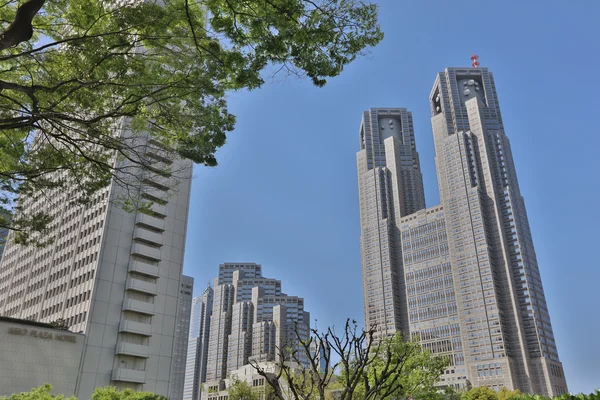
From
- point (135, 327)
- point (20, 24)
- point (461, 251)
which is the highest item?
point (461, 251)

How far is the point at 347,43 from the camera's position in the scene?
274 inches

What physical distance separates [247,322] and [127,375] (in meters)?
66.1

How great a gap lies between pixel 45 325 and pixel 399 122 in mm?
103810

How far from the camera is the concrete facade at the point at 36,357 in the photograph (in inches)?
1331

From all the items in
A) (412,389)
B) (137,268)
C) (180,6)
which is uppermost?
(137,268)

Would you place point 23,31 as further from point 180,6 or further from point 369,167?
point 369,167

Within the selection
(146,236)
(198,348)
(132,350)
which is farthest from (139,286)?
(198,348)

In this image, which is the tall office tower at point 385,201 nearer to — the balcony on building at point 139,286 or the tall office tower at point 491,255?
the tall office tower at point 491,255

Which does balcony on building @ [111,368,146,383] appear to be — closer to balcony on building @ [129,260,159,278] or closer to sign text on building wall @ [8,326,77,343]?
sign text on building wall @ [8,326,77,343]

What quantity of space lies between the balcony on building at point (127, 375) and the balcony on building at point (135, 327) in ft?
10.8

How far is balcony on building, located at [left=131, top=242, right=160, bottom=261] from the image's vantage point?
44.7 m

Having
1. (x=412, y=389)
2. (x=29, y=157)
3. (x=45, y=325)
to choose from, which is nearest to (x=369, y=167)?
(x=45, y=325)

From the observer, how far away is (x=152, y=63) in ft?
27.0

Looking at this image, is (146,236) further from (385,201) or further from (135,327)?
(385,201)
